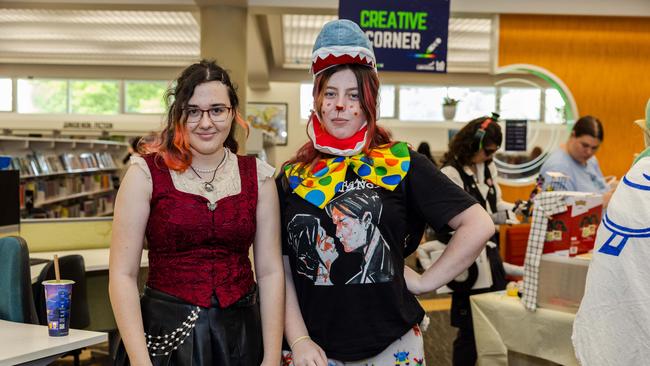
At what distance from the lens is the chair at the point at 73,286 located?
3765 mm

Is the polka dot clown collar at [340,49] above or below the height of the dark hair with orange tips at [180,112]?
above

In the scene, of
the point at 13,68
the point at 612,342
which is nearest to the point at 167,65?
the point at 13,68

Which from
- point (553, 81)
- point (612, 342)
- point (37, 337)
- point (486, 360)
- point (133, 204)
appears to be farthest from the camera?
point (553, 81)

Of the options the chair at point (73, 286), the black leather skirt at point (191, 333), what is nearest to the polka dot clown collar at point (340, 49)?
the black leather skirt at point (191, 333)

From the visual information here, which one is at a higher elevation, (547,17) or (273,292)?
(547,17)

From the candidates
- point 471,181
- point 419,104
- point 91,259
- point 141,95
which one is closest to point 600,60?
point 471,181

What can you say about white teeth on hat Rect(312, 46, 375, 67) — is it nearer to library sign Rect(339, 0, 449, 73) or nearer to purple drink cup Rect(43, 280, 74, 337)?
purple drink cup Rect(43, 280, 74, 337)

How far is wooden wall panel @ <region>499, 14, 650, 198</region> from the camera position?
702 cm

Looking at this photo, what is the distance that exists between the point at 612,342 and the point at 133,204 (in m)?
1.25

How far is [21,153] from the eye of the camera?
912 cm

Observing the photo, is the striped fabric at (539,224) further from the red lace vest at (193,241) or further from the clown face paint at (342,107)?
the red lace vest at (193,241)

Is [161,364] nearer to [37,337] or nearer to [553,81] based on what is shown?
[37,337]

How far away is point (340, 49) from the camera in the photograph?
1.88m

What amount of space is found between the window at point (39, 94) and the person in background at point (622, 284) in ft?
57.3
